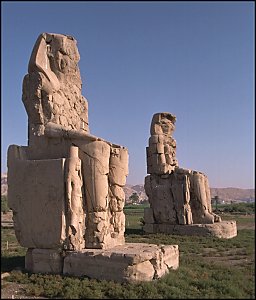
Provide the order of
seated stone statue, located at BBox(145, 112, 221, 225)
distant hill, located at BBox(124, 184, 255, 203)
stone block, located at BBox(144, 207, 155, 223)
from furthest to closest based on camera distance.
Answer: stone block, located at BBox(144, 207, 155, 223) < distant hill, located at BBox(124, 184, 255, 203) < seated stone statue, located at BBox(145, 112, 221, 225)

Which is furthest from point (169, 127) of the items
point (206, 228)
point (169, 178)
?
point (206, 228)

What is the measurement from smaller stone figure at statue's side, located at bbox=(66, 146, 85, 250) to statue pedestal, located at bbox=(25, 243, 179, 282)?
24cm

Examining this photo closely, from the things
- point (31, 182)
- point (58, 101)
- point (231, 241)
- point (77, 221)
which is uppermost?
point (58, 101)

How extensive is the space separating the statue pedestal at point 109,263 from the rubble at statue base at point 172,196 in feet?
22.0

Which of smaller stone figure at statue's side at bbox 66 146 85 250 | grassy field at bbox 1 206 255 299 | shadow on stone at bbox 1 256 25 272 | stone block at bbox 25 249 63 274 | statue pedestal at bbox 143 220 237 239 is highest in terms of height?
smaller stone figure at statue's side at bbox 66 146 85 250

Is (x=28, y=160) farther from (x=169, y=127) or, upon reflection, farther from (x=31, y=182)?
(x=169, y=127)

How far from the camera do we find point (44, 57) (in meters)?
8.09

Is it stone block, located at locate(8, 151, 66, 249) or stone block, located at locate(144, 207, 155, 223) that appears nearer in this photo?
stone block, located at locate(8, 151, 66, 249)

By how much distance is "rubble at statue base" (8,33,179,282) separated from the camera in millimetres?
6781

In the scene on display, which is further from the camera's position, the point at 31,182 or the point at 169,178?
the point at 169,178

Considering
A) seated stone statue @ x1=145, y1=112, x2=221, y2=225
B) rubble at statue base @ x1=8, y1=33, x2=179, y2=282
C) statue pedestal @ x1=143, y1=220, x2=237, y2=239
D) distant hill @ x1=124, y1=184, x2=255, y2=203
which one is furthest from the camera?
distant hill @ x1=124, y1=184, x2=255, y2=203

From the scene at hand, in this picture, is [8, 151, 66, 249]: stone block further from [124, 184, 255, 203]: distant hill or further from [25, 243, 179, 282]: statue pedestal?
[124, 184, 255, 203]: distant hill

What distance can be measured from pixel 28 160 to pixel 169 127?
9542 mm

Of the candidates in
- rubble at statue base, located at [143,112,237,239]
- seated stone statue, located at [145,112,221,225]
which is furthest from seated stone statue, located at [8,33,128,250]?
seated stone statue, located at [145,112,221,225]
